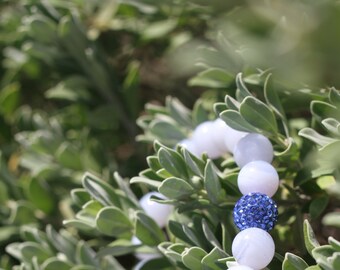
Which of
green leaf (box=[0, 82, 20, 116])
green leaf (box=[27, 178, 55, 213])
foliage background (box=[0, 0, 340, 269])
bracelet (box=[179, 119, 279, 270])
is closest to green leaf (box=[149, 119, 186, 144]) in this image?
foliage background (box=[0, 0, 340, 269])

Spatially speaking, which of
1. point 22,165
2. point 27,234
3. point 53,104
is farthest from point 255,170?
point 53,104

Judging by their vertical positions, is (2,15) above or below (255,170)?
above

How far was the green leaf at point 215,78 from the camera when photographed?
67 cm

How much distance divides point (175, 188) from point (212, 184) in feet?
0.11

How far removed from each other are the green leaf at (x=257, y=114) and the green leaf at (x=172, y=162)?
8cm

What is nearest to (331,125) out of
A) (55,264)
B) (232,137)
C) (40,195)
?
(232,137)

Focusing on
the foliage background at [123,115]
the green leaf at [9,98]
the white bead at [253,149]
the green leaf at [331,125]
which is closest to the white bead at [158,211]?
the foliage background at [123,115]

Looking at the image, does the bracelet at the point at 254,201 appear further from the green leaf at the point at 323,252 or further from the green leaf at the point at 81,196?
the green leaf at the point at 81,196

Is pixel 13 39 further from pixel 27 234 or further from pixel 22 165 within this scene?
pixel 27 234

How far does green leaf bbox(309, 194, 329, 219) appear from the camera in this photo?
562mm

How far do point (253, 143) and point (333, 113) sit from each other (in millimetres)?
80

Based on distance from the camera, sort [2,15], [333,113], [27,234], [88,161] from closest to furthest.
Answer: [333,113] → [27,234] → [88,161] → [2,15]

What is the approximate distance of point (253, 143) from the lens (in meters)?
0.58

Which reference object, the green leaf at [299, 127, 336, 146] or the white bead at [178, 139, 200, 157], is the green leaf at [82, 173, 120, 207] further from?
the green leaf at [299, 127, 336, 146]
